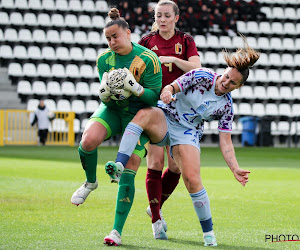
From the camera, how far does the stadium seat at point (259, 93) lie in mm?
23891

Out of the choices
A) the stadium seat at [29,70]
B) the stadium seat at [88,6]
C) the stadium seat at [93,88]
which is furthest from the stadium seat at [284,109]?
the stadium seat at [29,70]

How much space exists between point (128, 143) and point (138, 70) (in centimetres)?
70

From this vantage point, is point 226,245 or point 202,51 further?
point 202,51

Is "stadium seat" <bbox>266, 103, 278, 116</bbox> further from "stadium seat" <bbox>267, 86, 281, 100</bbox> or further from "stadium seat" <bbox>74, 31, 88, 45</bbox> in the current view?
"stadium seat" <bbox>74, 31, 88, 45</bbox>

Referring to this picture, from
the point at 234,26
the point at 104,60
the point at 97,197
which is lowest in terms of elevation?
the point at 97,197

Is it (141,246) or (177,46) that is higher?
(177,46)

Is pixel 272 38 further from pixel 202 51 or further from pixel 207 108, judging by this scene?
pixel 207 108

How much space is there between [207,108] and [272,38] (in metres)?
21.5

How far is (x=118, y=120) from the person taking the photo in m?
4.86

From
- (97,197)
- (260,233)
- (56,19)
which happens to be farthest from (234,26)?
(260,233)

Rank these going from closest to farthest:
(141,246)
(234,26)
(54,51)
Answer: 1. (141,246)
2. (54,51)
3. (234,26)

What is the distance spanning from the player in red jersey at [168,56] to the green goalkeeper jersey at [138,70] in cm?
52

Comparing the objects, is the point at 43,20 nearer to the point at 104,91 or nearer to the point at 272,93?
the point at 272,93

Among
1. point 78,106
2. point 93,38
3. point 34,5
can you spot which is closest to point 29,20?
point 34,5
